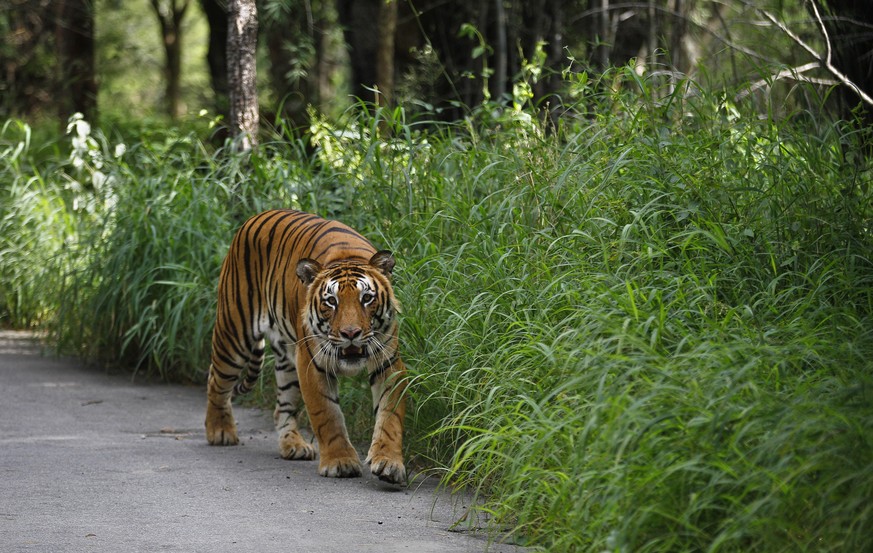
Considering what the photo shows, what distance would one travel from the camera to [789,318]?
4848mm

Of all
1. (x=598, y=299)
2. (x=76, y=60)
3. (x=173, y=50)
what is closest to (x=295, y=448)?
(x=598, y=299)

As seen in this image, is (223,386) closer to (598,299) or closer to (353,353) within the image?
(353,353)

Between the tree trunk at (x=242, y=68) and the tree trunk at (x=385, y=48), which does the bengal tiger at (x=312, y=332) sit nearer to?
the tree trunk at (x=242, y=68)

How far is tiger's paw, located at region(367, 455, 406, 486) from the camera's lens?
5.12m

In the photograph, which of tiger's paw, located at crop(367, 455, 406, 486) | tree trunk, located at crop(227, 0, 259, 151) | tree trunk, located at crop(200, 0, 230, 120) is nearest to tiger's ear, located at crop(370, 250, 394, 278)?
tiger's paw, located at crop(367, 455, 406, 486)

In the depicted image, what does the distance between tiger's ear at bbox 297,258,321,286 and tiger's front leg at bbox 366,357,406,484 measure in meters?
0.56

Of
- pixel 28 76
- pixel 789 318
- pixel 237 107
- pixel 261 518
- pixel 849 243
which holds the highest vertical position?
pixel 28 76

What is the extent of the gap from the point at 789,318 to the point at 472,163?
250cm

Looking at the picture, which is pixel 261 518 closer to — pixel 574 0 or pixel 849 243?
pixel 849 243

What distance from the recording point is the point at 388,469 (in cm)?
511

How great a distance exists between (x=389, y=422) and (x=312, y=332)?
1.94 ft

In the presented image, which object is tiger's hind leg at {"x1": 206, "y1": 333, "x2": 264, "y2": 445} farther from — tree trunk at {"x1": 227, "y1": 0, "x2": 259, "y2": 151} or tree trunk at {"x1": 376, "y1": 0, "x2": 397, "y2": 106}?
tree trunk at {"x1": 376, "y1": 0, "x2": 397, "y2": 106}

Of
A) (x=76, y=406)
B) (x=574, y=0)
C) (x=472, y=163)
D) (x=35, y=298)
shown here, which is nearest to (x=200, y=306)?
(x=76, y=406)

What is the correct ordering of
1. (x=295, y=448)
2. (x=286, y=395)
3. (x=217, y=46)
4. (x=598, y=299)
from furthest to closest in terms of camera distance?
(x=217, y=46)
(x=286, y=395)
(x=295, y=448)
(x=598, y=299)
